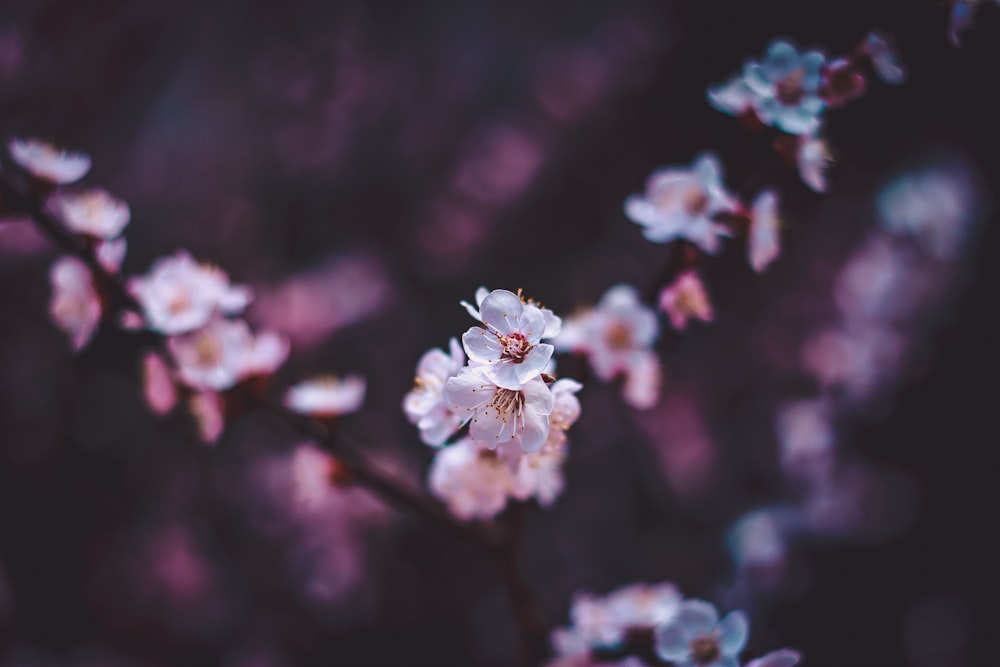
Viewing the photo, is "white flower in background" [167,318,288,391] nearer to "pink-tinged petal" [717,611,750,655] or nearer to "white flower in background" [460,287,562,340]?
"white flower in background" [460,287,562,340]

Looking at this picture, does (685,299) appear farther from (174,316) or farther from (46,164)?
(46,164)

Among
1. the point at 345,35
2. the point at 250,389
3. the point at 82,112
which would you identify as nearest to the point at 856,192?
the point at 345,35

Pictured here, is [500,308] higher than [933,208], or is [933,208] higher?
[933,208]

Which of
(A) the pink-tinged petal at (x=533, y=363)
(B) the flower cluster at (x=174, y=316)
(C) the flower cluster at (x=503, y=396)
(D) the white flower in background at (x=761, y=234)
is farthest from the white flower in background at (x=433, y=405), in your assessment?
(D) the white flower in background at (x=761, y=234)

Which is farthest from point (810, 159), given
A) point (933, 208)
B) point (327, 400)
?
point (933, 208)

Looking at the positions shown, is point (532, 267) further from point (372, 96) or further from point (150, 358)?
point (150, 358)

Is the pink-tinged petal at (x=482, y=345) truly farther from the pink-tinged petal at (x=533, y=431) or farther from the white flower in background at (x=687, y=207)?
the white flower in background at (x=687, y=207)
